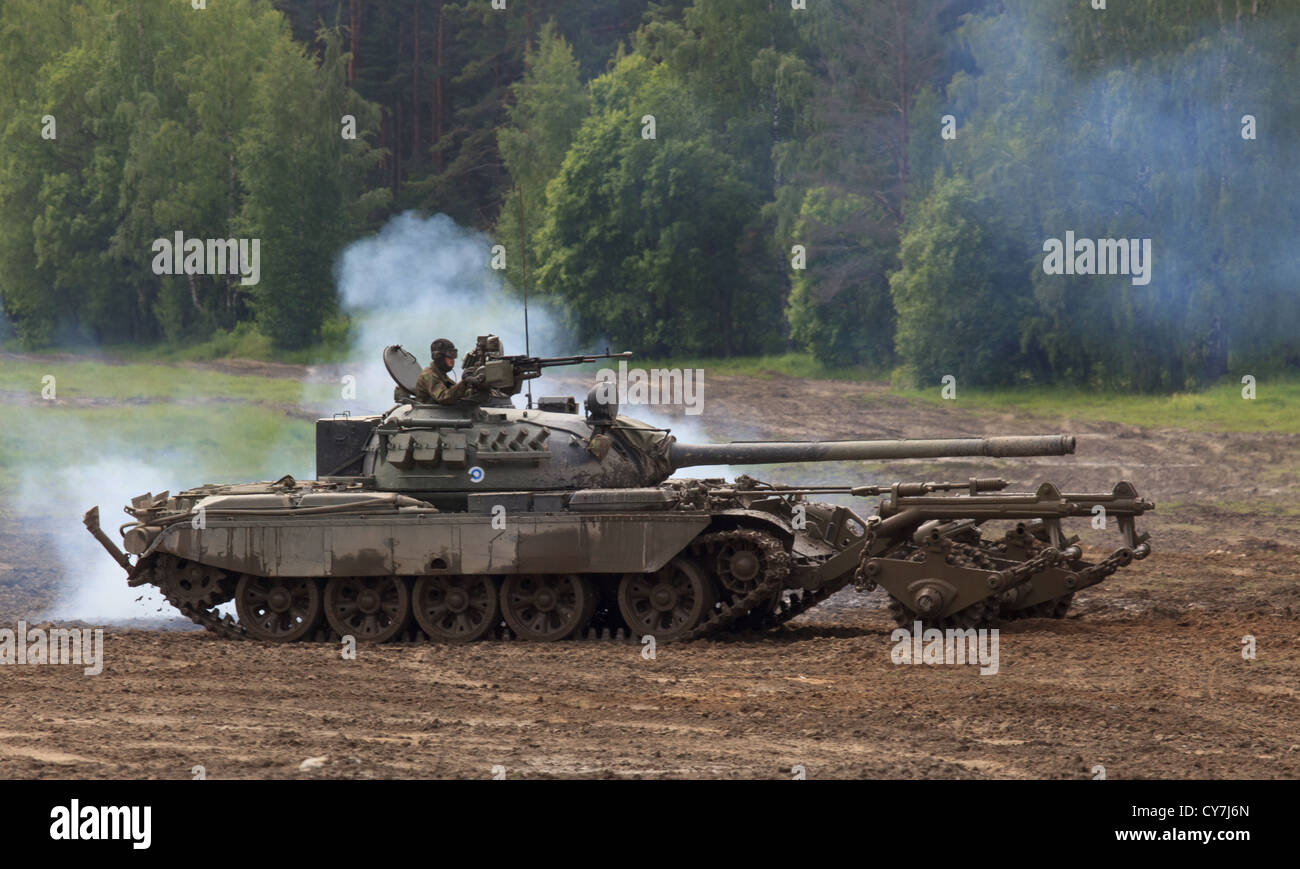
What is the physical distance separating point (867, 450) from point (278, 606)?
5771mm

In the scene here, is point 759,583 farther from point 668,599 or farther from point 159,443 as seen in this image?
point 159,443

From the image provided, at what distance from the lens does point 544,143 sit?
46.4 meters

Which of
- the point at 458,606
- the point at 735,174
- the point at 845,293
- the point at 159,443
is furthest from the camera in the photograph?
the point at 735,174

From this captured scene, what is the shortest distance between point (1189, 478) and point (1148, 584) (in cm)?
786

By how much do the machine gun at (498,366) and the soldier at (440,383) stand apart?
11cm

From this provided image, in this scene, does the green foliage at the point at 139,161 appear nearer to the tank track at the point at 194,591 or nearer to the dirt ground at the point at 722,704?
the tank track at the point at 194,591

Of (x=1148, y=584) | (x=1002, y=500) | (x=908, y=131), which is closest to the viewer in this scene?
(x=1002, y=500)

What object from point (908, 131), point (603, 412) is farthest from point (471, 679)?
point (908, 131)

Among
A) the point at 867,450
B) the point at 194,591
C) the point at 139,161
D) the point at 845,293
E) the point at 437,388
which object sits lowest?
the point at 194,591

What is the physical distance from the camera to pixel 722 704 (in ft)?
44.1

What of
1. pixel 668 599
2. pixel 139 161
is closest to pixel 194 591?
pixel 668 599

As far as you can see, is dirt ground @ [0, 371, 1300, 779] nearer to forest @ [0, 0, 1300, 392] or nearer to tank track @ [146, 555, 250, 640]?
tank track @ [146, 555, 250, 640]

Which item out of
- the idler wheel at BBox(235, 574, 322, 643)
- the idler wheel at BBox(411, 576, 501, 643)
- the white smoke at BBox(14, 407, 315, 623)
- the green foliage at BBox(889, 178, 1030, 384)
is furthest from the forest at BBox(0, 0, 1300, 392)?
the idler wheel at BBox(411, 576, 501, 643)

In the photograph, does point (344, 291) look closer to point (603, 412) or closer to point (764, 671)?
point (603, 412)
